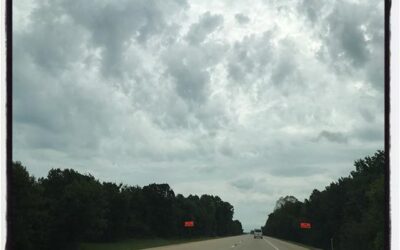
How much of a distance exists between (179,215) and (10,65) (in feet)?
447

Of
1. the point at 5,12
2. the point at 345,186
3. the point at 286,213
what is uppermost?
the point at 5,12

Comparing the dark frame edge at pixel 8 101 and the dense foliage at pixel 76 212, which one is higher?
the dark frame edge at pixel 8 101

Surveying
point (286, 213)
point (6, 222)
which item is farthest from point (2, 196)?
point (286, 213)

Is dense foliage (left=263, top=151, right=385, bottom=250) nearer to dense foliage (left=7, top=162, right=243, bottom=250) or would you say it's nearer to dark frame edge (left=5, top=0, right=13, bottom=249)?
dense foliage (left=7, top=162, right=243, bottom=250)

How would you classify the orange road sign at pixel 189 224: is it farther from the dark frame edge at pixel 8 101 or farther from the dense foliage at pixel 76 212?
the dark frame edge at pixel 8 101

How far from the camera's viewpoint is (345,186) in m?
86.2

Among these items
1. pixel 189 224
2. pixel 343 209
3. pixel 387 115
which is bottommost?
pixel 189 224

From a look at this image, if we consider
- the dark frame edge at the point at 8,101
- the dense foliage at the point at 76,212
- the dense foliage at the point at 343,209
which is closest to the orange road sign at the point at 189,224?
the dense foliage at the point at 76,212

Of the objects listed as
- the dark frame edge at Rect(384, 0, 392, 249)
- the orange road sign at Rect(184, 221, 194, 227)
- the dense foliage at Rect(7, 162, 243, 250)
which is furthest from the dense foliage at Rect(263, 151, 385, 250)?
the dark frame edge at Rect(384, 0, 392, 249)

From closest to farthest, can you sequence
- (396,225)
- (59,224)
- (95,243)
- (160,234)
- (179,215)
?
(396,225) < (59,224) < (95,243) < (160,234) < (179,215)

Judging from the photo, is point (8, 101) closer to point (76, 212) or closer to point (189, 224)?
point (76, 212)

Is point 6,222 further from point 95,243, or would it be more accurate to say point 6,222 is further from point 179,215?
point 179,215

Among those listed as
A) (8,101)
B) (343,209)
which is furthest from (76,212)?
(8,101)

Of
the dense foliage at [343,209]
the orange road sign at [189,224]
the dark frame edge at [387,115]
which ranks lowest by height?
the orange road sign at [189,224]
